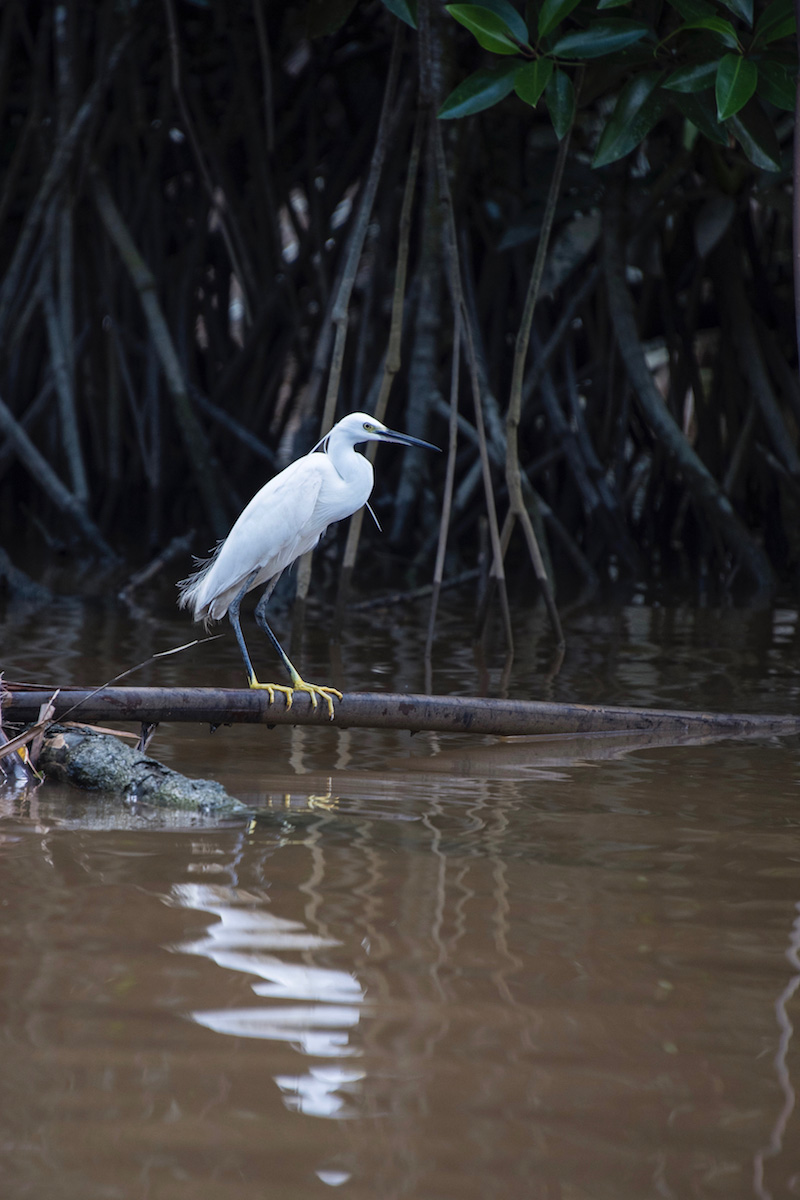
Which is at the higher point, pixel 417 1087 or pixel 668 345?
pixel 668 345

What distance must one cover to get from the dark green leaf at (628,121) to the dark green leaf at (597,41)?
0.18 m

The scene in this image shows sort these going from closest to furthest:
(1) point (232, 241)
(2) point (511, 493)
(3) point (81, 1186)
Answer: (3) point (81, 1186) < (2) point (511, 493) < (1) point (232, 241)

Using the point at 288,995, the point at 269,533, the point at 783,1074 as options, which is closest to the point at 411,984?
the point at 288,995

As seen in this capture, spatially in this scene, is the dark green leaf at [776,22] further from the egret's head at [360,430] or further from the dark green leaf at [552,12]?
the egret's head at [360,430]

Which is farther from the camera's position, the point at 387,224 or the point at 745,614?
the point at 387,224

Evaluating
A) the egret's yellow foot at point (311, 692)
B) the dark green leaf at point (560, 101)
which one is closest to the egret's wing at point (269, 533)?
the egret's yellow foot at point (311, 692)

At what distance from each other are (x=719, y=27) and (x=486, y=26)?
560 millimetres

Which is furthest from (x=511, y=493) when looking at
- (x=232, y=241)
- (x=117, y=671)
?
(x=232, y=241)

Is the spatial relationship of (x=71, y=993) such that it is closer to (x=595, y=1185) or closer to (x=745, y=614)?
(x=595, y=1185)

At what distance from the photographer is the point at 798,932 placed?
1.63 meters

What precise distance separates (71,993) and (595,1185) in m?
0.60

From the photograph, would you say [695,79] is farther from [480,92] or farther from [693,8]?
[480,92]

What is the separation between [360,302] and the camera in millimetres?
7117

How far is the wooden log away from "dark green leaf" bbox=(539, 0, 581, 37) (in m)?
1.75
